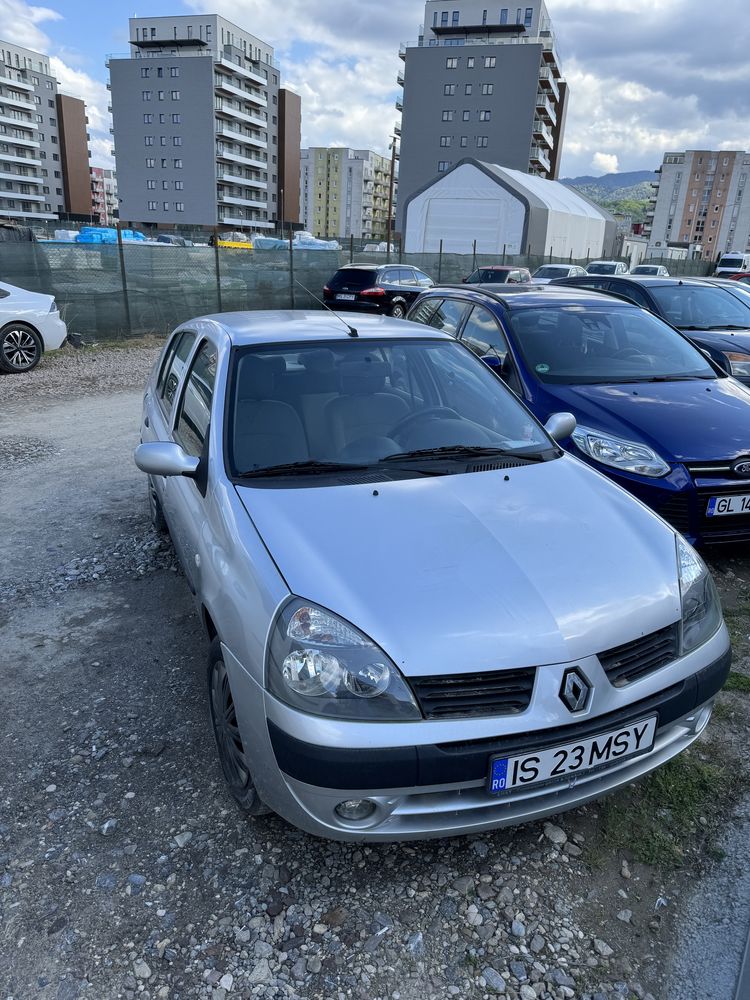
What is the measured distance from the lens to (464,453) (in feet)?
9.48

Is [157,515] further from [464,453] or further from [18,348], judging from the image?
[18,348]

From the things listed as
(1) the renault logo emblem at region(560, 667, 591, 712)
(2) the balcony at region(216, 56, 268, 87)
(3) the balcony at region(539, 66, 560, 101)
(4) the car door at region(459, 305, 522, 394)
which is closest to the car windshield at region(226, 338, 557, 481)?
(1) the renault logo emblem at region(560, 667, 591, 712)

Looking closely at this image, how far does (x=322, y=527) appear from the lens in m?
2.28

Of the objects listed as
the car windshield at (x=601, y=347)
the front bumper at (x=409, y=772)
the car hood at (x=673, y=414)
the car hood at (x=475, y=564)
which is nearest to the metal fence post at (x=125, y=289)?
the car windshield at (x=601, y=347)

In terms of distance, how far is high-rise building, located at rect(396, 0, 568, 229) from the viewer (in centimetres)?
6838

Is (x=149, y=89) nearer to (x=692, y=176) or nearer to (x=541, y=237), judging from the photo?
(x=541, y=237)

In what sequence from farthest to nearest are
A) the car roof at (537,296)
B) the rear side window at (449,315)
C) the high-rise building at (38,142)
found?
the high-rise building at (38,142)
the rear side window at (449,315)
the car roof at (537,296)

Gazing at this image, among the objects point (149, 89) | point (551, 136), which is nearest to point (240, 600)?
point (551, 136)

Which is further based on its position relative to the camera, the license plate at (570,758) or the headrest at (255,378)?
the headrest at (255,378)

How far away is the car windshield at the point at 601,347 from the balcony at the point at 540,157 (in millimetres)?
73532

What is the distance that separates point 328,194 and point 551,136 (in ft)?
227

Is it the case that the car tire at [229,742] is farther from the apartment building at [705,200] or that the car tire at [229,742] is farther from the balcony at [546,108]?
the apartment building at [705,200]

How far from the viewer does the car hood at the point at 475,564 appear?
1.90 metres

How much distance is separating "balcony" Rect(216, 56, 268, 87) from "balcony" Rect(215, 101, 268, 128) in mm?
3934
